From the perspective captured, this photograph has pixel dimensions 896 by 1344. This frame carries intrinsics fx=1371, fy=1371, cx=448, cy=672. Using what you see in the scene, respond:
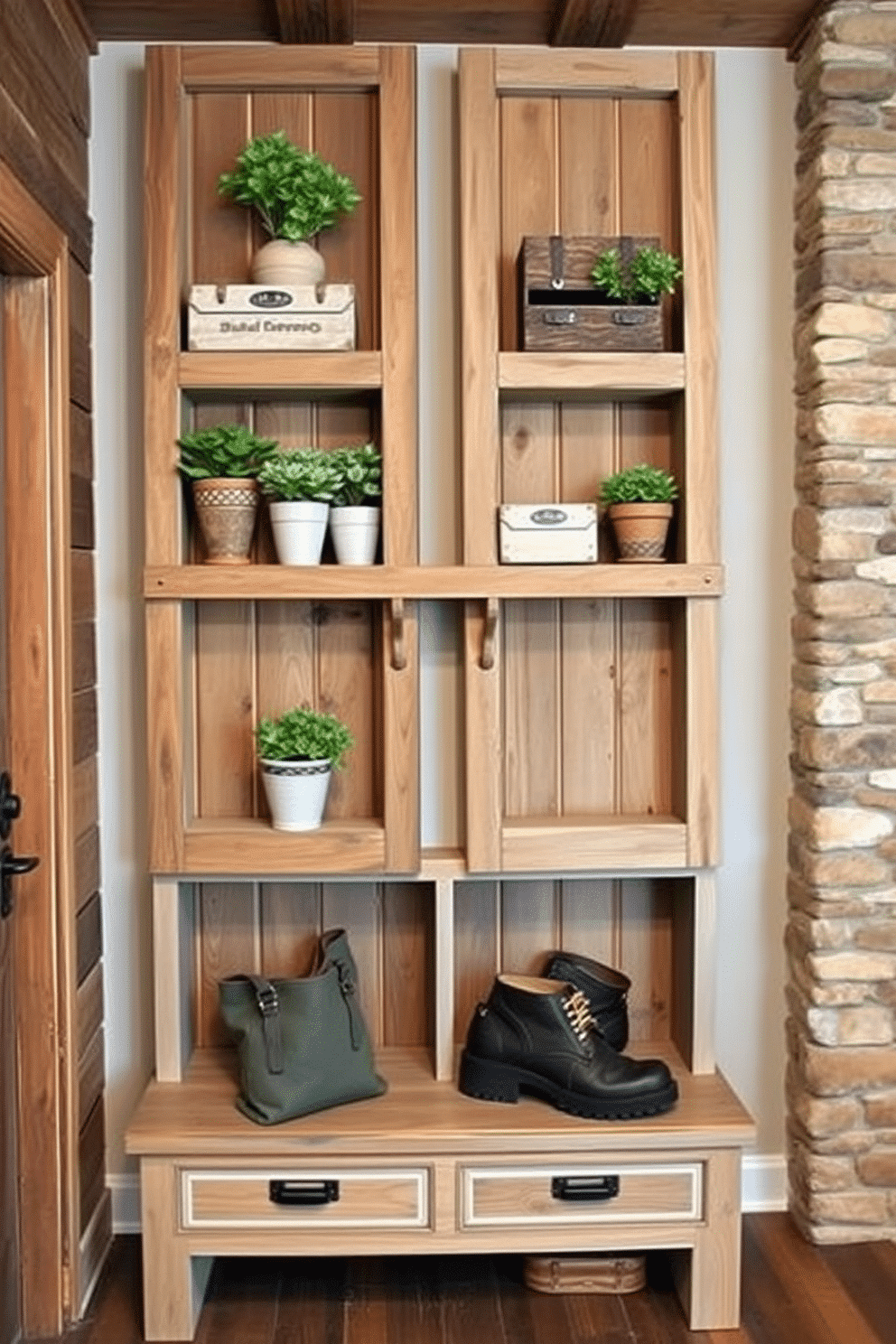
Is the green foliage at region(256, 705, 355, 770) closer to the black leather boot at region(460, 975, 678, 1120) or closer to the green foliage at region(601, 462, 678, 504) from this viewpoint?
the black leather boot at region(460, 975, 678, 1120)

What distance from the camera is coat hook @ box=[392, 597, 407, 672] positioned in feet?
Answer: 8.41

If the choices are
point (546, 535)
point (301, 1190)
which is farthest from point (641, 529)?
point (301, 1190)

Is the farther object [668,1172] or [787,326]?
[787,326]

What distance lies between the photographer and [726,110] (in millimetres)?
2734

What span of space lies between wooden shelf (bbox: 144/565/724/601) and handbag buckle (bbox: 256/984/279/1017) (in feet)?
2.34

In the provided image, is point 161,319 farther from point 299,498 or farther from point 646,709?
point 646,709

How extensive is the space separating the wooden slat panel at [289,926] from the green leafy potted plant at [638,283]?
126 cm

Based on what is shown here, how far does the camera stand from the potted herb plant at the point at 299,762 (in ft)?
8.38

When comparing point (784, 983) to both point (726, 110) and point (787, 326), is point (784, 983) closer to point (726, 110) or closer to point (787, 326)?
point (787, 326)

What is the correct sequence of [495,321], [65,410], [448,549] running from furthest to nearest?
[448,549], [495,321], [65,410]

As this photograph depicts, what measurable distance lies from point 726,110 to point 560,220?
15.8 inches

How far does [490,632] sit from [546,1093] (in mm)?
A: 850

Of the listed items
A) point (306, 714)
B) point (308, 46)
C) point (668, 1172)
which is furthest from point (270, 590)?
point (668, 1172)

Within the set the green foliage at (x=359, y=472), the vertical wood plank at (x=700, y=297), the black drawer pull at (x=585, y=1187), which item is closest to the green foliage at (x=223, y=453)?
the green foliage at (x=359, y=472)
